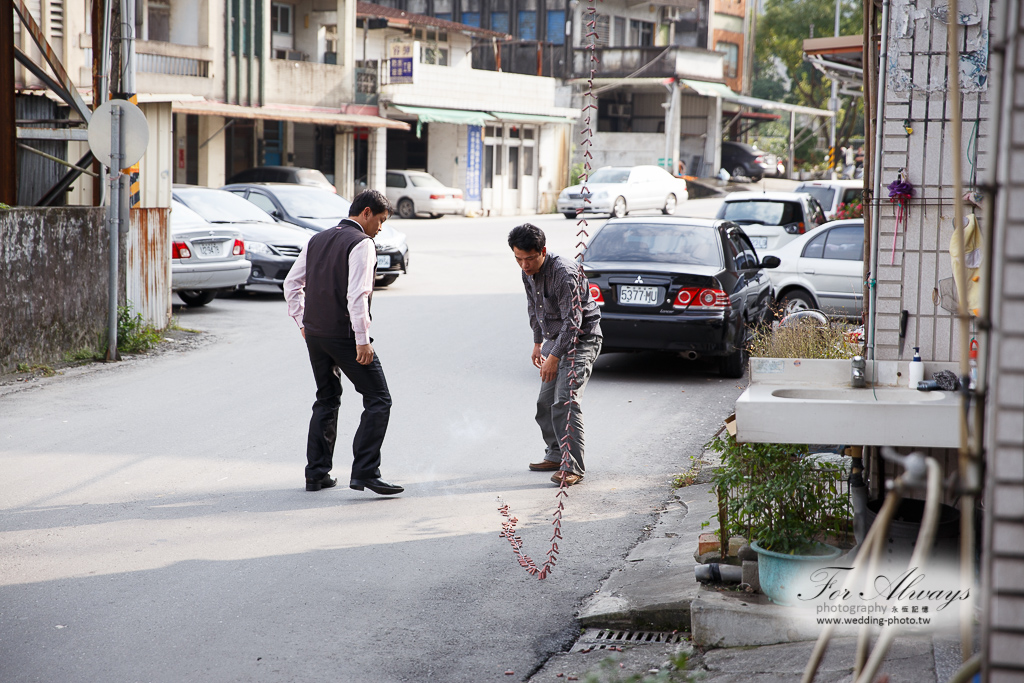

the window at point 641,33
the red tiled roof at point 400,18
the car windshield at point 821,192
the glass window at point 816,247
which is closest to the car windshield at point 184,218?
the glass window at point 816,247

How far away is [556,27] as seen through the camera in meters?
46.5

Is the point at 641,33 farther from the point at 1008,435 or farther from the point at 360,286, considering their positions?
the point at 1008,435

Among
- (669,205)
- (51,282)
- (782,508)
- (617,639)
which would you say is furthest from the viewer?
(669,205)

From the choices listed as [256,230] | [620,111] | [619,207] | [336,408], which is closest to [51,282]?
[336,408]

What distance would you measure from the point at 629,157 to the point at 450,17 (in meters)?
10.7

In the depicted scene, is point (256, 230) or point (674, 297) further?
point (256, 230)

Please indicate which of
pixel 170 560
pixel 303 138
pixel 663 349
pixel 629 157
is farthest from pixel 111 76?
pixel 629 157

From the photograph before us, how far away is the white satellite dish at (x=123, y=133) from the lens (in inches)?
426

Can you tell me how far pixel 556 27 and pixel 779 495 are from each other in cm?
4426

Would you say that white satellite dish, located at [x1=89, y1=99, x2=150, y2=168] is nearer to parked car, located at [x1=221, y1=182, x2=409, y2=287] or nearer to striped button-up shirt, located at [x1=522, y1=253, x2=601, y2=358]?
striped button-up shirt, located at [x1=522, y1=253, x2=601, y2=358]

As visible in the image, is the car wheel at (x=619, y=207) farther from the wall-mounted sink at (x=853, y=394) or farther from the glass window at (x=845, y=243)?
the wall-mounted sink at (x=853, y=394)

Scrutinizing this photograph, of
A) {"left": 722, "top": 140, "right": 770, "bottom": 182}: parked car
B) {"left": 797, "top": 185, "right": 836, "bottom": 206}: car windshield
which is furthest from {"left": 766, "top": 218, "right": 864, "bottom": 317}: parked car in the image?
{"left": 722, "top": 140, "right": 770, "bottom": 182}: parked car

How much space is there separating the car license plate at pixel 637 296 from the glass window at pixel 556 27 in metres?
37.8

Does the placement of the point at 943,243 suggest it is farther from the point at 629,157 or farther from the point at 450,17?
the point at 450,17
